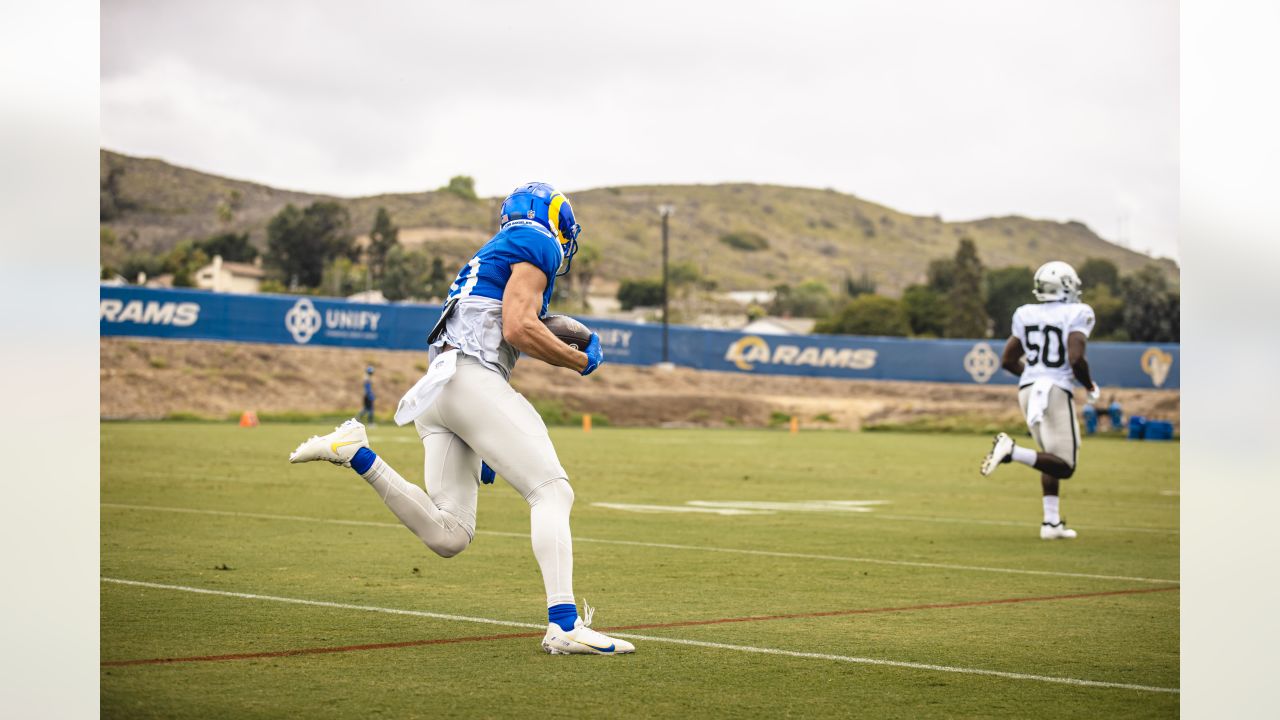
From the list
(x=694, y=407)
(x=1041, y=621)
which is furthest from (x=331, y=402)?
(x=1041, y=621)

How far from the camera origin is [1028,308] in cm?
1296

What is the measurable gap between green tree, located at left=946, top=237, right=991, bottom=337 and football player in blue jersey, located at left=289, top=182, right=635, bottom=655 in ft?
336

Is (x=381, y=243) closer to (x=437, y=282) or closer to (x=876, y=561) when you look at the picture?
(x=437, y=282)

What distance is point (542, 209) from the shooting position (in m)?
6.57

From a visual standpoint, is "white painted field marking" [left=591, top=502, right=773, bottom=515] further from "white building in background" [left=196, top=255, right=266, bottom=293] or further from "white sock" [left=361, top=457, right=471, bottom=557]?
"white building in background" [left=196, top=255, right=266, bottom=293]

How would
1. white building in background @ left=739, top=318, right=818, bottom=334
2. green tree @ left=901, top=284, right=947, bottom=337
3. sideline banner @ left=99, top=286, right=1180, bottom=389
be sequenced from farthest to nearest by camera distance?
green tree @ left=901, top=284, right=947, bottom=337
white building in background @ left=739, top=318, right=818, bottom=334
sideline banner @ left=99, top=286, right=1180, bottom=389

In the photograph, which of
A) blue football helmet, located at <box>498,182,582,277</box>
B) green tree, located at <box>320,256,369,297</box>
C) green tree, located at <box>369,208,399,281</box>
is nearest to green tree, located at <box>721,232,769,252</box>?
green tree, located at <box>369,208,399,281</box>

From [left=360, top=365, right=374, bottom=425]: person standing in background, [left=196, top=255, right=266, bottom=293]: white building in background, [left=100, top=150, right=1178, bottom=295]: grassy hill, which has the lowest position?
[left=360, top=365, right=374, bottom=425]: person standing in background

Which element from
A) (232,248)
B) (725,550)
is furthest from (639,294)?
(725,550)

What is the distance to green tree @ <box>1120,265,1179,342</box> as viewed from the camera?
89.6 m

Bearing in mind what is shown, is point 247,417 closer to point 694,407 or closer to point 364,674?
point 694,407

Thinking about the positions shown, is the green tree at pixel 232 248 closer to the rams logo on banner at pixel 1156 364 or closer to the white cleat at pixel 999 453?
the rams logo on banner at pixel 1156 364

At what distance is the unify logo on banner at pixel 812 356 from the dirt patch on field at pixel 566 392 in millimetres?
659
